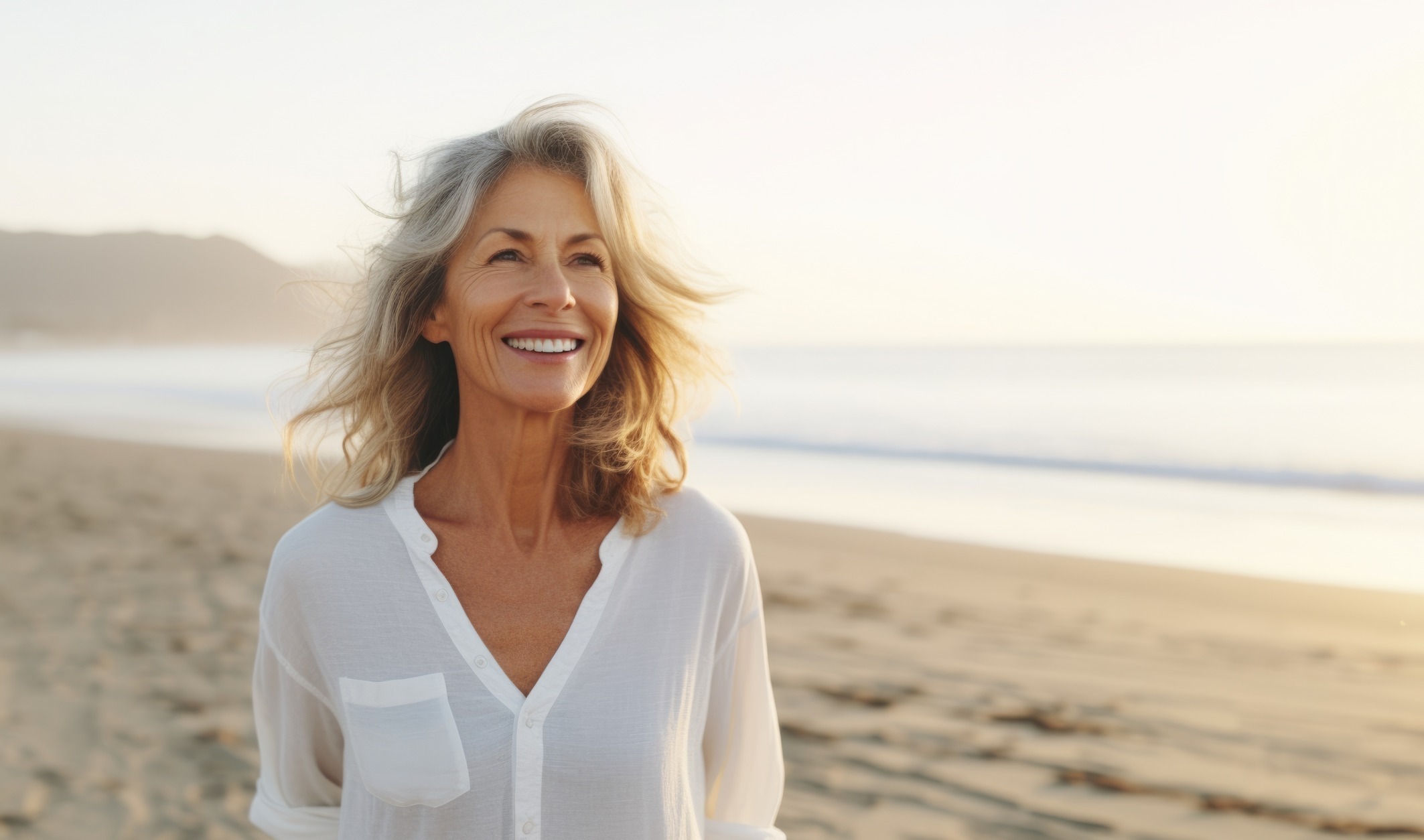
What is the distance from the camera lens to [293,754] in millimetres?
2182

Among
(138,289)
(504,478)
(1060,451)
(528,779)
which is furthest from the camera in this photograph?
(138,289)

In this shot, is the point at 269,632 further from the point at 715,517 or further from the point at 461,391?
the point at 715,517

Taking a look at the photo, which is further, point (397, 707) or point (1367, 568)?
point (1367, 568)

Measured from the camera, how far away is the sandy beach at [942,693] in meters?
4.26

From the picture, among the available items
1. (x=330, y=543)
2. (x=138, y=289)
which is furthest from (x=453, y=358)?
(x=138, y=289)

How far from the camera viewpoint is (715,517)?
2.23 metres

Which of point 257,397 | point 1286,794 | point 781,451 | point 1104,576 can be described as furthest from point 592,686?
point 257,397

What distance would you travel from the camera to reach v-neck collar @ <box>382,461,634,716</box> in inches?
74.4

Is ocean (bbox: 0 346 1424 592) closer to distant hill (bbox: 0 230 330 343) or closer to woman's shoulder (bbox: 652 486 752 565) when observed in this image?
woman's shoulder (bbox: 652 486 752 565)

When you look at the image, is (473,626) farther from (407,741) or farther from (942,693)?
(942,693)

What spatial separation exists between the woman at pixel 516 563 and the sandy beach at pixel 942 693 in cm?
68

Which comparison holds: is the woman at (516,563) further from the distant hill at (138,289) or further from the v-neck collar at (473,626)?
the distant hill at (138,289)

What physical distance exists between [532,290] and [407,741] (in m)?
0.89

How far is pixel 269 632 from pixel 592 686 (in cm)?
67
